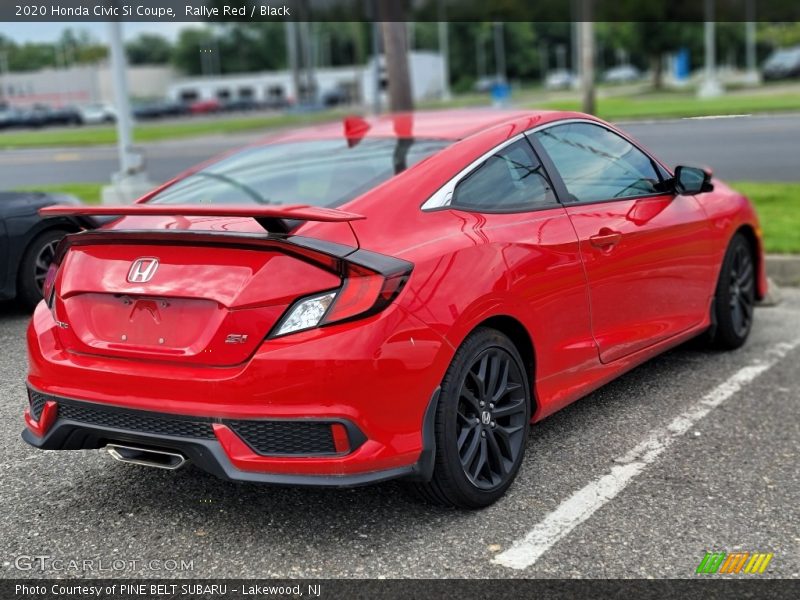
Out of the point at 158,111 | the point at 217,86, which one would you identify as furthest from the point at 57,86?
the point at 158,111

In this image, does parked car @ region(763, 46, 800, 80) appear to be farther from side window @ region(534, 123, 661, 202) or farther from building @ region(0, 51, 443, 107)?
side window @ region(534, 123, 661, 202)

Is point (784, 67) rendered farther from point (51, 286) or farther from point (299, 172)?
point (51, 286)

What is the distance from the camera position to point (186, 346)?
326 centimetres

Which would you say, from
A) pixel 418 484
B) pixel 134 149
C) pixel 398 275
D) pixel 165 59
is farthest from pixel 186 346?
pixel 165 59

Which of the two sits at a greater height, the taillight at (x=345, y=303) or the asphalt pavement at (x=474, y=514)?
the taillight at (x=345, y=303)

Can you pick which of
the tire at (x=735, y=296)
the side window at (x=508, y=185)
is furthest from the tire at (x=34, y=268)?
the tire at (x=735, y=296)

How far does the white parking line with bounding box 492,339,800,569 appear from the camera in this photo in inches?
132

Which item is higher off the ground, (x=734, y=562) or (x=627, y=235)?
(x=627, y=235)

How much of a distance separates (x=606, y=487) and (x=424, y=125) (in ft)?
6.10

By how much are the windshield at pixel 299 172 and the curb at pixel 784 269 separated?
4.67 m

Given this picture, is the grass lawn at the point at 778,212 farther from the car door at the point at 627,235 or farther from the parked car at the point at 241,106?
the parked car at the point at 241,106

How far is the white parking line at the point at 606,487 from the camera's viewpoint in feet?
11.0

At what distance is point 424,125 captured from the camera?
4.56 meters

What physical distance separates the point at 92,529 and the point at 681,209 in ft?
10.8
